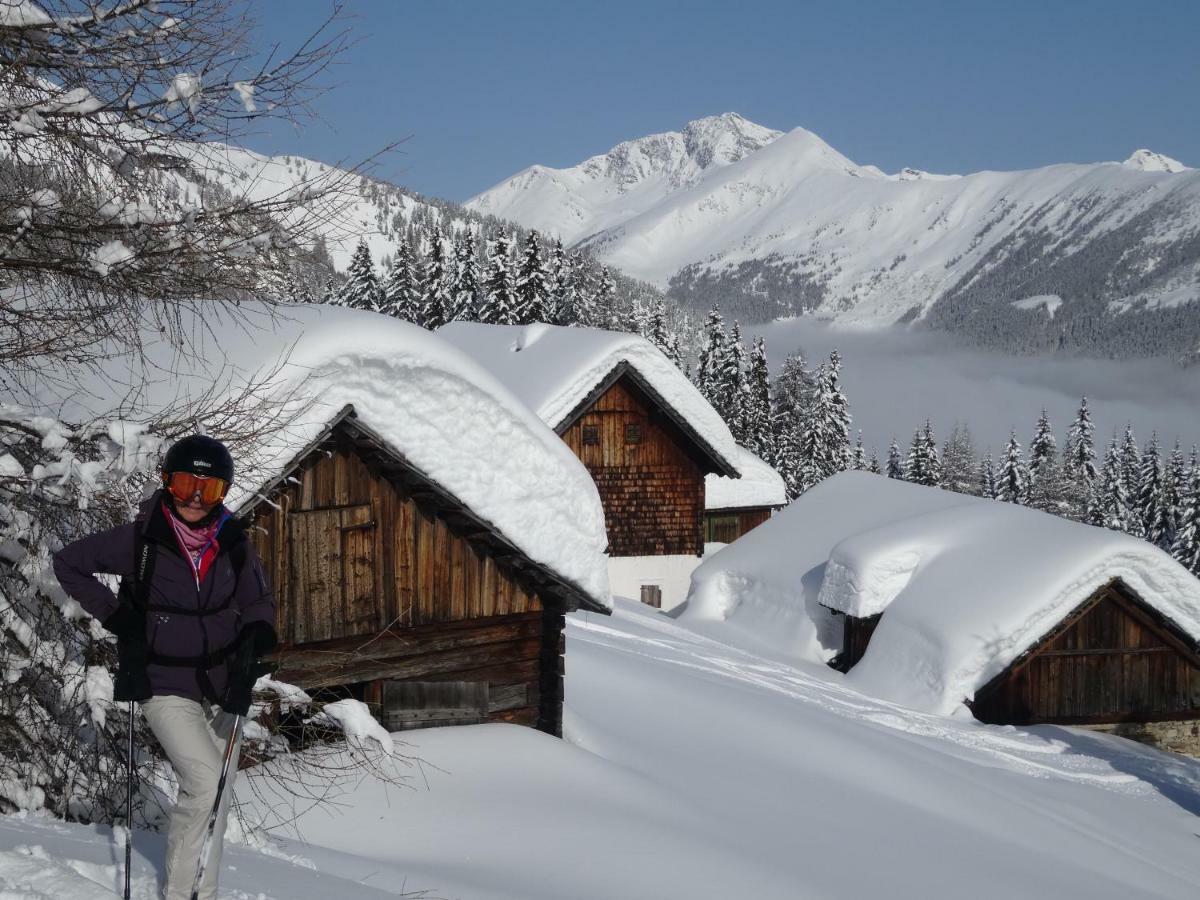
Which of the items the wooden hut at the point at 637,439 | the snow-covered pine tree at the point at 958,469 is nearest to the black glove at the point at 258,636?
the wooden hut at the point at 637,439

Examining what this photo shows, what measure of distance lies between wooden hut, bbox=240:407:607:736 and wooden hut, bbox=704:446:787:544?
24.9 metres

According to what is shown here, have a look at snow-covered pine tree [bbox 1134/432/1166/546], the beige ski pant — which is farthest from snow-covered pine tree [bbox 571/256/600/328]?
the beige ski pant

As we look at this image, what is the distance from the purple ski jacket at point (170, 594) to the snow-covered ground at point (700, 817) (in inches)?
39.3

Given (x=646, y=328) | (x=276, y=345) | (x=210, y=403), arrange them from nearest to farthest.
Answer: (x=210, y=403) → (x=276, y=345) → (x=646, y=328)

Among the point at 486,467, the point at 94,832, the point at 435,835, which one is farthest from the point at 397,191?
the point at 435,835

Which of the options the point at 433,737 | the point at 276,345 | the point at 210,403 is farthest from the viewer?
the point at 433,737

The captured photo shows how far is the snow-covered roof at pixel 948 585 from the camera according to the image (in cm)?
1920

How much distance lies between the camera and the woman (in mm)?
4461

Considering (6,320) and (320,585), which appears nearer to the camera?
(6,320)

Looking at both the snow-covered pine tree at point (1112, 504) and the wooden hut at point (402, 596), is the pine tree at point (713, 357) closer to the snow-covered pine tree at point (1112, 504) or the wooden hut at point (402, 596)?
the snow-covered pine tree at point (1112, 504)

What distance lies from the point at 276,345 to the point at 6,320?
2.23 m

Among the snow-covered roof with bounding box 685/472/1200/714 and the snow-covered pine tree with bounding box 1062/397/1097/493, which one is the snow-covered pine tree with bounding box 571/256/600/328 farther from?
the snow-covered pine tree with bounding box 1062/397/1097/493

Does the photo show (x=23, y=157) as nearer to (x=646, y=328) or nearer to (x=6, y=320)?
(x=6, y=320)

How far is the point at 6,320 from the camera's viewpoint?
Answer: 17.9 ft
